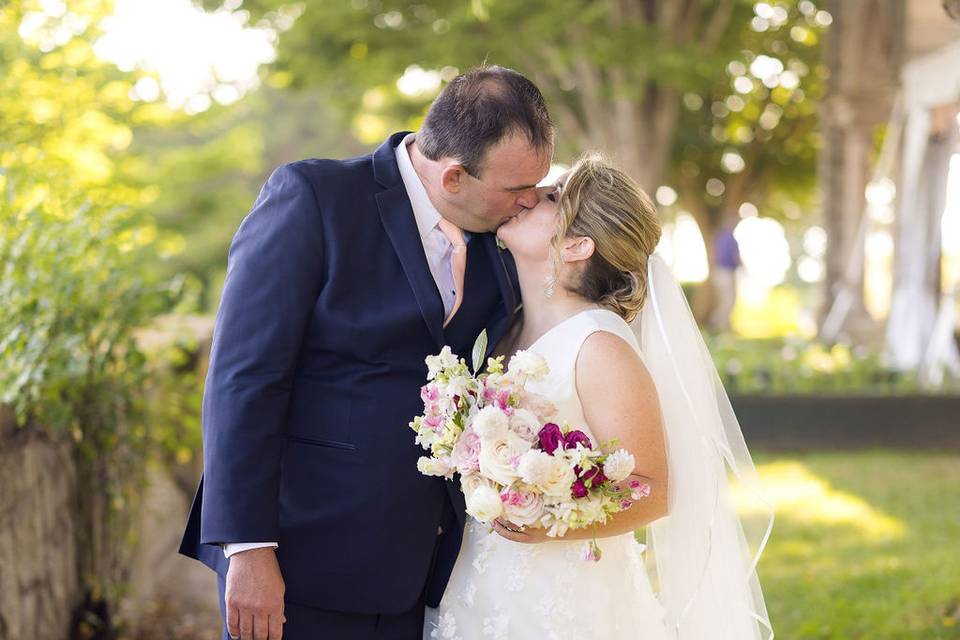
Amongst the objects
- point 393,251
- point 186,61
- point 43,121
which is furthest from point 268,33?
point 393,251

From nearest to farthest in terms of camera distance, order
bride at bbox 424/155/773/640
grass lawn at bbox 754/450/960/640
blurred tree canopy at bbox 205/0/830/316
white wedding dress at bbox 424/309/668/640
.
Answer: bride at bbox 424/155/773/640, white wedding dress at bbox 424/309/668/640, grass lawn at bbox 754/450/960/640, blurred tree canopy at bbox 205/0/830/316

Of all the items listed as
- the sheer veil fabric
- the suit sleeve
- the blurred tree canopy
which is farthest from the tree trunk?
the suit sleeve

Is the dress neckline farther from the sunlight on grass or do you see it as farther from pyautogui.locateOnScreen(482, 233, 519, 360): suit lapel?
the sunlight on grass

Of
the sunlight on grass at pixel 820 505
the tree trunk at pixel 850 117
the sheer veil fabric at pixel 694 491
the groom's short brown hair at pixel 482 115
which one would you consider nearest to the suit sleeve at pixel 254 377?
the groom's short brown hair at pixel 482 115

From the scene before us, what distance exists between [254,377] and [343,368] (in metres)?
0.25

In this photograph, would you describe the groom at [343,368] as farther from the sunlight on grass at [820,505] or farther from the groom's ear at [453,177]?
the sunlight on grass at [820,505]

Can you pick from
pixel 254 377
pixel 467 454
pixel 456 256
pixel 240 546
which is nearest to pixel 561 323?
pixel 456 256

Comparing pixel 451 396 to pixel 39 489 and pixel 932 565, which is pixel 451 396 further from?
pixel 932 565

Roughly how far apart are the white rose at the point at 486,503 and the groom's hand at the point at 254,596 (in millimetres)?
519

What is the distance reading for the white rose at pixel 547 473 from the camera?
252 cm

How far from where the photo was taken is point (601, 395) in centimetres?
285

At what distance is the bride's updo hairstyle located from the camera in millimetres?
3045

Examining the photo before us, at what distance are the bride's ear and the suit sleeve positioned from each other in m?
0.74

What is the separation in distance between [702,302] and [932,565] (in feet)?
66.2
